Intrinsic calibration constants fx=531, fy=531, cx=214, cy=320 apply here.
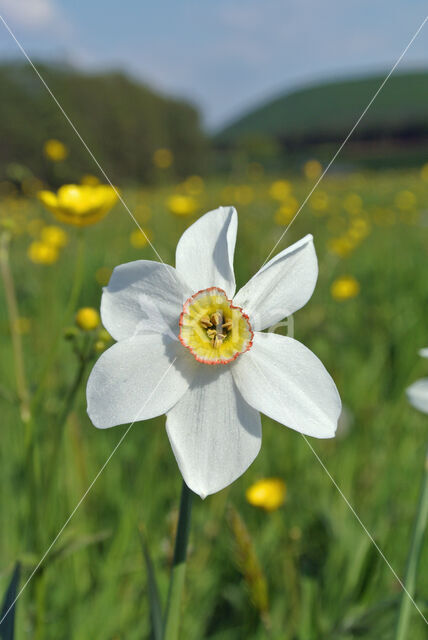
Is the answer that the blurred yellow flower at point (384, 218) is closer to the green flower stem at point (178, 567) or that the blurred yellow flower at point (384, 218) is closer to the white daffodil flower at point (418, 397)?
the white daffodil flower at point (418, 397)

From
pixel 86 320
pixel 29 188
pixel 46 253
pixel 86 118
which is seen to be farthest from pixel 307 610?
pixel 86 118

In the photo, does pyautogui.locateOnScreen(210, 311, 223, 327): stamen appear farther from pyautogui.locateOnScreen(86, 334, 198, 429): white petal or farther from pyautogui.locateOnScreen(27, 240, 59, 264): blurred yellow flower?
pyautogui.locateOnScreen(27, 240, 59, 264): blurred yellow flower

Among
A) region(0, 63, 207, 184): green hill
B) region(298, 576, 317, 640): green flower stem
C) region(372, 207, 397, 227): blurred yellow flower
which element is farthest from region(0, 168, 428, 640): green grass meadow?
region(0, 63, 207, 184): green hill

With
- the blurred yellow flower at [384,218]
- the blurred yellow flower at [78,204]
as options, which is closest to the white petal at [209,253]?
the blurred yellow flower at [78,204]

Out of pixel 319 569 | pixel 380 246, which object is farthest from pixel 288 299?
pixel 380 246

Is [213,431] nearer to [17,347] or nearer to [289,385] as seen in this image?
[289,385]

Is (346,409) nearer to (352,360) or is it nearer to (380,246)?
(352,360)
